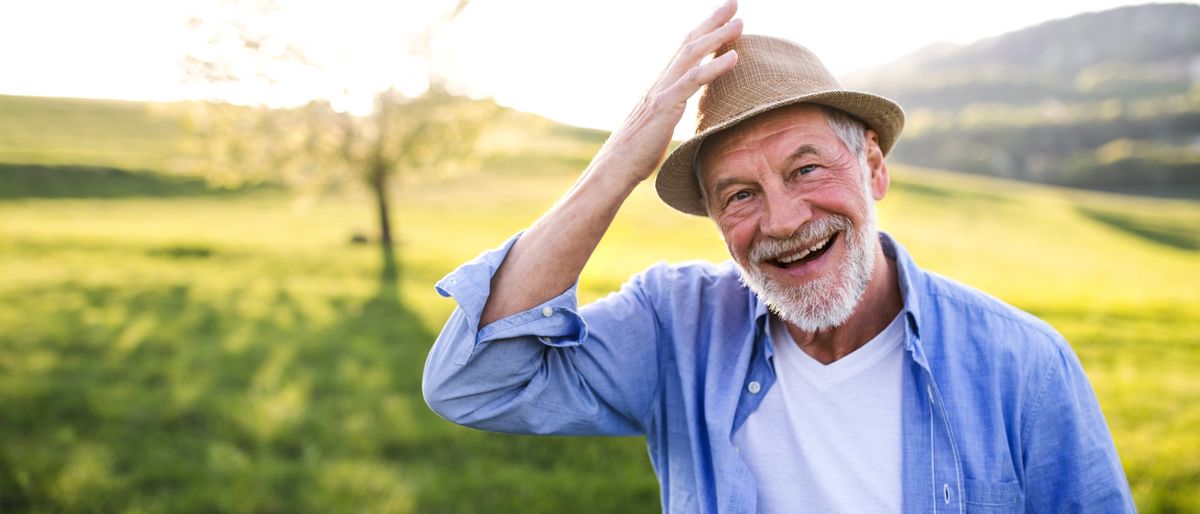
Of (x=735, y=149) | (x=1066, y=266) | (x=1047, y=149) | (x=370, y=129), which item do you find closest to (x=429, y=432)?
(x=735, y=149)

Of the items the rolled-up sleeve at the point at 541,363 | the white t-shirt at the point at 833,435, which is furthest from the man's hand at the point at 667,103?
the white t-shirt at the point at 833,435

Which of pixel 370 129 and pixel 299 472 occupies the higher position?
pixel 370 129

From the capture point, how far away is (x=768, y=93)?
2.34 metres

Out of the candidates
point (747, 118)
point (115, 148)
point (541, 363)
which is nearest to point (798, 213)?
point (747, 118)

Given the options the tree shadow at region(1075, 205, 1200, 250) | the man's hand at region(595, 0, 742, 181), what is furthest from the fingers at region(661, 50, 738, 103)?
the tree shadow at region(1075, 205, 1200, 250)

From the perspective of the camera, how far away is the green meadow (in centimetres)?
504

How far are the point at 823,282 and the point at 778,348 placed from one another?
0.35 m

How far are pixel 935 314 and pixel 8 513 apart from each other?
574cm

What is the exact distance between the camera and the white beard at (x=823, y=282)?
2.45 metres

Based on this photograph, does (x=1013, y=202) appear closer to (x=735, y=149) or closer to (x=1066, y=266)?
(x=1066, y=266)

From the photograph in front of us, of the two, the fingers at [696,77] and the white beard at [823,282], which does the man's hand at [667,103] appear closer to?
the fingers at [696,77]

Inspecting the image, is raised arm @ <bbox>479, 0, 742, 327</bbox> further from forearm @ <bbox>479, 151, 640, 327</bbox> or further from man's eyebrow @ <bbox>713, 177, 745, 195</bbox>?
man's eyebrow @ <bbox>713, 177, 745, 195</bbox>

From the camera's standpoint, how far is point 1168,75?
535 feet

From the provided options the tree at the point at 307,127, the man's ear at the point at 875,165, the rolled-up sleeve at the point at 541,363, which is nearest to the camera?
the rolled-up sleeve at the point at 541,363
